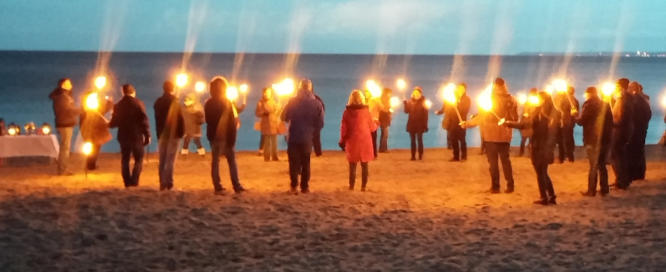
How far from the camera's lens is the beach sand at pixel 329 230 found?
320 inches

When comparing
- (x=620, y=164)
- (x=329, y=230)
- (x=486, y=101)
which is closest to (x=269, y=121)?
(x=486, y=101)

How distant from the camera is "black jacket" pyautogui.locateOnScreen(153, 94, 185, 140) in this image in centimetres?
1169

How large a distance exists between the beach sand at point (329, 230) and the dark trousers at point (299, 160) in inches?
12.0

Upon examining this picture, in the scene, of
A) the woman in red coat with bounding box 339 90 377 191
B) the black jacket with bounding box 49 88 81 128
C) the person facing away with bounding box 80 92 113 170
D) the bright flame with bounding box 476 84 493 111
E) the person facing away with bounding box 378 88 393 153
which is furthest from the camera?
the person facing away with bounding box 378 88 393 153

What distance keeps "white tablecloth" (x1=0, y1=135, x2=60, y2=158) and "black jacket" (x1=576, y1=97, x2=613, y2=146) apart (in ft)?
31.3

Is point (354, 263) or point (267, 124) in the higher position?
point (267, 124)

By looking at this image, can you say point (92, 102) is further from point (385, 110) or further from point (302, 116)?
point (385, 110)

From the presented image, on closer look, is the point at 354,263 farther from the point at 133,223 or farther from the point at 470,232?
the point at 133,223

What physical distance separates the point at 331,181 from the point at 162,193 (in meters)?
4.30

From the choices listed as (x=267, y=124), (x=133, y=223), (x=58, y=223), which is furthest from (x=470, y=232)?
(x=267, y=124)

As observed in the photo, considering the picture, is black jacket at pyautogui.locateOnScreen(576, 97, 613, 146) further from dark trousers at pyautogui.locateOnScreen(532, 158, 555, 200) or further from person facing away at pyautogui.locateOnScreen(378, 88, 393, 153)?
person facing away at pyautogui.locateOnScreen(378, 88, 393, 153)

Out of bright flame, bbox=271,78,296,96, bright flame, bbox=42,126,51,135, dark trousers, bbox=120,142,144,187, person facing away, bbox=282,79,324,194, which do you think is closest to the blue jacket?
person facing away, bbox=282,79,324,194

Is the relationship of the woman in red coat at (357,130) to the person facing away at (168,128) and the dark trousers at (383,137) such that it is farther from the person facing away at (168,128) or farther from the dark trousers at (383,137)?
the dark trousers at (383,137)

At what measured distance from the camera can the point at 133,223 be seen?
9344 millimetres
